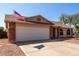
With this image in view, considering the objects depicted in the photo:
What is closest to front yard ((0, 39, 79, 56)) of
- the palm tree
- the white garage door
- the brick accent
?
the brick accent

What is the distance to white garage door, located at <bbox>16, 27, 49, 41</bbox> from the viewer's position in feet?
53.8

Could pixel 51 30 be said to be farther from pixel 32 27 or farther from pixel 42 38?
pixel 32 27

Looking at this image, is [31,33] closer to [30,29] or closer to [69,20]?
[30,29]

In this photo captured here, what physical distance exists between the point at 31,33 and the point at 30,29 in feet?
1.74

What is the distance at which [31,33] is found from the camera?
17.7m

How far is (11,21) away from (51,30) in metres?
7.88

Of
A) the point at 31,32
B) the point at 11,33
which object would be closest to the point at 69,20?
the point at 31,32

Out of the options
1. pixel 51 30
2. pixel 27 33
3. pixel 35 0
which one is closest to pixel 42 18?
pixel 51 30

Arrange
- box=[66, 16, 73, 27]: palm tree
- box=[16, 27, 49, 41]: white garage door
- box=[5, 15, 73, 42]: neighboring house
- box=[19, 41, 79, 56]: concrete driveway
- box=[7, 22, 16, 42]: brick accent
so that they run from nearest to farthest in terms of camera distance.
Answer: box=[19, 41, 79, 56]: concrete driveway, box=[7, 22, 16, 42]: brick accent, box=[5, 15, 73, 42]: neighboring house, box=[16, 27, 49, 41]: white garage door, box=[66, 16, 73, 27]: palm tree

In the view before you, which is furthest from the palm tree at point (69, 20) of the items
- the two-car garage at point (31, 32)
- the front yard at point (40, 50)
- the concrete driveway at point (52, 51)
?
the concrete driveway at point (52, 51)

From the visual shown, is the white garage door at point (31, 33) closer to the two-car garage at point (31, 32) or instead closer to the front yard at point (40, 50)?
the two-car garage at point (31, 32)

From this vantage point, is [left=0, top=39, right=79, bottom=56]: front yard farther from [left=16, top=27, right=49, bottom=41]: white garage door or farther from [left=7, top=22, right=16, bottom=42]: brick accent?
[left=16, top=27, right=49, bottom=41]: white garage door

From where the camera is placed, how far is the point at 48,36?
20.1 metres

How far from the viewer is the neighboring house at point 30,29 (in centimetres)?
1591
